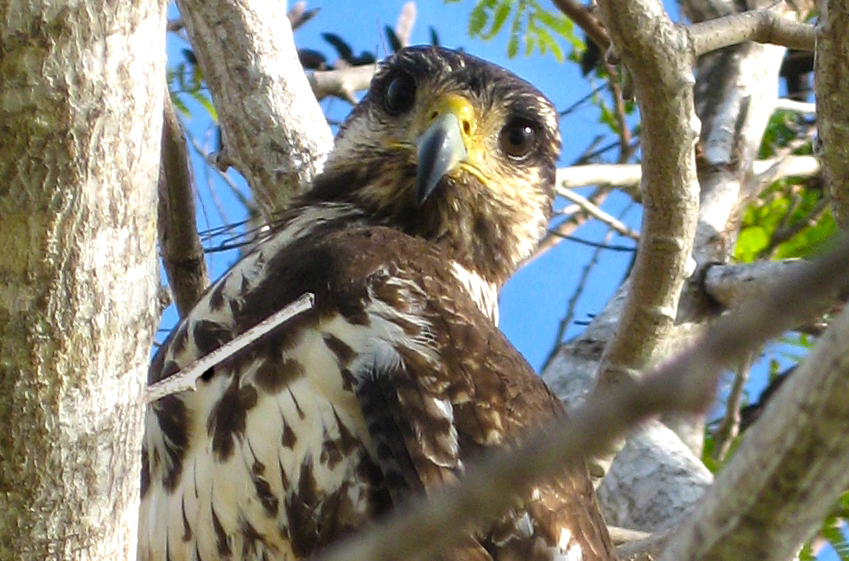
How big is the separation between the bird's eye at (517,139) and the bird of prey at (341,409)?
31 cm

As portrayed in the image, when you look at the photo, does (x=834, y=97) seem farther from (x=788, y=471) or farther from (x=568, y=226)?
(x=568, y=226)

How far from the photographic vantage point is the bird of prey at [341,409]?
2.30 metres

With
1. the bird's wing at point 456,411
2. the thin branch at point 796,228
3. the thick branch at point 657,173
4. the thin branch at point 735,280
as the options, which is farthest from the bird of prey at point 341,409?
the thin branch at point 796,228

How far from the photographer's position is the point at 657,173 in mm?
2752

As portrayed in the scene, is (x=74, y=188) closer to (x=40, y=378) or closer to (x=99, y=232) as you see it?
(x=99, y=232)

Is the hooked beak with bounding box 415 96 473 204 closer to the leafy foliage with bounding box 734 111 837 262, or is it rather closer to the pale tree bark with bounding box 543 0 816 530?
the pale tree bark with bounding box 543 0 816 530

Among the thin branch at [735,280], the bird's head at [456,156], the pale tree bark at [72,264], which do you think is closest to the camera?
the pale tree bark at [72,264]

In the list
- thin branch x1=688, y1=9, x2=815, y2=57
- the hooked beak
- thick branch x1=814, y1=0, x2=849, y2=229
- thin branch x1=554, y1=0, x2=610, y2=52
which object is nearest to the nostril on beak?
the hooked beak

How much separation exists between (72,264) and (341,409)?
873 mm

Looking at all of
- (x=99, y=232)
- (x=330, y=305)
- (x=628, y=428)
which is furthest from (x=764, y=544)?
(x=330, y=305)

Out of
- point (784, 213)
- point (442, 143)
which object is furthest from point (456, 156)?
point (784, 213)

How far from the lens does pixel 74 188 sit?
1.57 m

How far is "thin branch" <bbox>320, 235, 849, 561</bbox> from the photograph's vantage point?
0.63 metres

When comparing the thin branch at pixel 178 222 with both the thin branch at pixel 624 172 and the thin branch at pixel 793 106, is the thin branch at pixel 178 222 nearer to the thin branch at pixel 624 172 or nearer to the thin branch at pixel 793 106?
the thin branch at pixel 624 172
